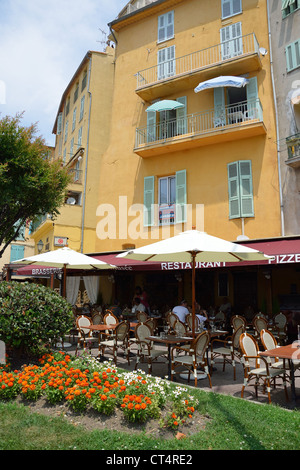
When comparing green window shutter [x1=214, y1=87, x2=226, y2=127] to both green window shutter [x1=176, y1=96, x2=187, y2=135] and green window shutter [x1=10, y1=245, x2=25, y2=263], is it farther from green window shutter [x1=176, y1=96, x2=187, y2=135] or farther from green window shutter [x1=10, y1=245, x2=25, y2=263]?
green window shutter [x1=10, y1=245, x2=25, y2=263]

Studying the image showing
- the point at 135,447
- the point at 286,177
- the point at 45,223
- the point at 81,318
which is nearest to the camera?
the point at 135,447

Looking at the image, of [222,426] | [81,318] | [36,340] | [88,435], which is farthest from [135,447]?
[81,318]

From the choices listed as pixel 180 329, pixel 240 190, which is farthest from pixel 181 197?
pixel 180 329

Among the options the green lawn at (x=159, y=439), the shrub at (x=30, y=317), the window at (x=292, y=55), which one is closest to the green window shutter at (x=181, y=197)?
the window at (x=292, y=55)

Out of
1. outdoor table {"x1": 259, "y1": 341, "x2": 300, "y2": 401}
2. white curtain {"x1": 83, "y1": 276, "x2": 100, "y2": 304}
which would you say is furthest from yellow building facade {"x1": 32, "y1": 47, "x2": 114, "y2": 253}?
outdoor table {"x1": 259, "y1": 341, "x2": 300, "y2": 401}

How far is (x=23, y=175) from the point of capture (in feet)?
32.9

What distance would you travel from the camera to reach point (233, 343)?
7.15 metres

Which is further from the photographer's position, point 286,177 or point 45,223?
point 45,223

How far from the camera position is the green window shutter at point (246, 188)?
13.9 meters

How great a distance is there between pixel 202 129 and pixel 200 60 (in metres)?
3.41

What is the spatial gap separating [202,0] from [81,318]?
16.0 metres

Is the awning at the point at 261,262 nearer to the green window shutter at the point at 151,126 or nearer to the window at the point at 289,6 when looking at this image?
the green window shutter at the point at 151,126

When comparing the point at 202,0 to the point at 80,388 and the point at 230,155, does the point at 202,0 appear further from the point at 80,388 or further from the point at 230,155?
the point at 80,388

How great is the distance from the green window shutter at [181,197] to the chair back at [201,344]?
355 inches
